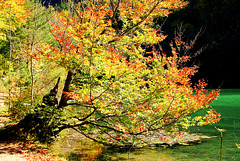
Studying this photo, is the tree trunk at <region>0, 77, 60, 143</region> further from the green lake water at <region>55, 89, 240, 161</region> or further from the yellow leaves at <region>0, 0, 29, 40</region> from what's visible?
the yellow leaves at <region>0, 0, 29, 40</region>

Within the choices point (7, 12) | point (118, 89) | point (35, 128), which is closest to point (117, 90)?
point (118, 89)

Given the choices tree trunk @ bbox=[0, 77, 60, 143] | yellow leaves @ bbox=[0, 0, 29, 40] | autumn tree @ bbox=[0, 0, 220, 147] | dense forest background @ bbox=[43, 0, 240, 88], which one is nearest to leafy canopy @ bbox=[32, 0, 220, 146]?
autumn tree @ bbox=[0, 0, 220, 147]

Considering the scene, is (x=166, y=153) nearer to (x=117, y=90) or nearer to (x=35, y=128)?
(x=117, y=90)

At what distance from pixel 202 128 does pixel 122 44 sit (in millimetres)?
9234

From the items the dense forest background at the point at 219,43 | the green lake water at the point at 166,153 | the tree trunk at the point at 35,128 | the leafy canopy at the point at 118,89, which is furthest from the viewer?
the dense forest background at the point at 219,43

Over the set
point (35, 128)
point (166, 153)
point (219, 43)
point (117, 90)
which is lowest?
point (166, 153)

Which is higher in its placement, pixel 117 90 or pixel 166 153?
pixel 117 90

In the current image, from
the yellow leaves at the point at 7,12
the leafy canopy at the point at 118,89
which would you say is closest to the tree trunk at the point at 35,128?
the leafy canopy at the point at 118,89

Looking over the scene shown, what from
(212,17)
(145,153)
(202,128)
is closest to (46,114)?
(145,153)

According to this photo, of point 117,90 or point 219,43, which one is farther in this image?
point 219,43

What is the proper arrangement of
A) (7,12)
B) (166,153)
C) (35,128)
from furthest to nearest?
(7,12)
(166,153)
(35,128)

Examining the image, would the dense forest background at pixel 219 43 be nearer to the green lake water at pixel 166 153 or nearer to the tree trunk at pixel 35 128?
the green lake water at pixel 166 153

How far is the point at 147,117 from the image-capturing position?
6.85m

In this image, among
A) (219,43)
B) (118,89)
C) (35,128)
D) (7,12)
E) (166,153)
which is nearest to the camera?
(118,89)
